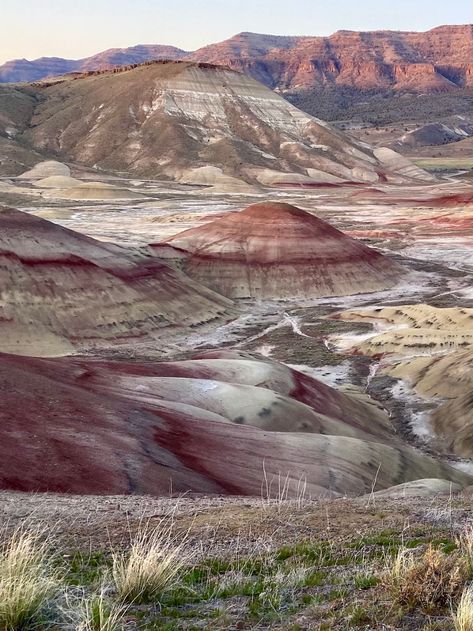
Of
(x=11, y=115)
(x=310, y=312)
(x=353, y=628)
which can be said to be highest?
(x=11, y=115)

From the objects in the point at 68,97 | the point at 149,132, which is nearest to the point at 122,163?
A: the point at 149,132

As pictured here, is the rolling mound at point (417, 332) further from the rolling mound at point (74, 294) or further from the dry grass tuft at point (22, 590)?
the dry grass tuft at point (22, 590)

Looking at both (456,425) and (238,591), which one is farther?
(456,425)

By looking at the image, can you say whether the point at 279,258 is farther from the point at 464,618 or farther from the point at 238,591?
the point at 464,618

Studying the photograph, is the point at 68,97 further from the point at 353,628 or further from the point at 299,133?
the point at 353,628

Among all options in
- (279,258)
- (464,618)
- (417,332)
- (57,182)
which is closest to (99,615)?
(464,618)

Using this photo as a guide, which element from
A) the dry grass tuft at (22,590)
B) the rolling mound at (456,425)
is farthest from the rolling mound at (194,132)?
the dry grass tuft at (22,590)
